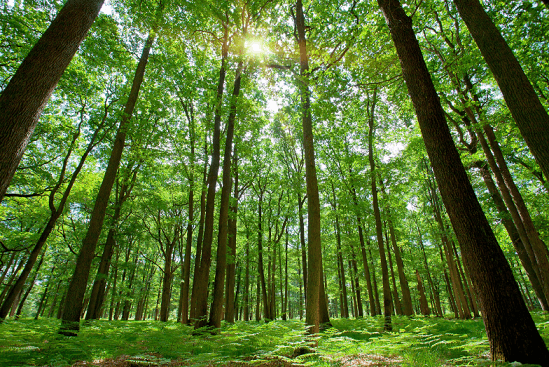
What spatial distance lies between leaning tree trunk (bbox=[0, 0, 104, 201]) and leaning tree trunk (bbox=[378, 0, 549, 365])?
559 cm

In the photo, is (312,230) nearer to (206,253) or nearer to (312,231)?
(312,231)

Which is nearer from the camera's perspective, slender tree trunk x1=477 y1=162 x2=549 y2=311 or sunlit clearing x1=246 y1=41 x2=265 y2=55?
sunlit clearing x1=246 y1=41 x2=265 y2=55

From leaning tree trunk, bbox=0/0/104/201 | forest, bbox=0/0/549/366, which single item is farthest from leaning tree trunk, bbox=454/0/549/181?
leaning tree trunk, bbox=0/0/104/201

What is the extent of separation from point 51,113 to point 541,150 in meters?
18.8

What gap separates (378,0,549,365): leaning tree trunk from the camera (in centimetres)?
297

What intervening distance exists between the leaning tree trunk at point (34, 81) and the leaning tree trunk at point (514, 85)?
6.82 metres

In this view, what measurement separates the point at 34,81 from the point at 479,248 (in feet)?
20.6

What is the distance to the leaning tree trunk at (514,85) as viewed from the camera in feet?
12.8

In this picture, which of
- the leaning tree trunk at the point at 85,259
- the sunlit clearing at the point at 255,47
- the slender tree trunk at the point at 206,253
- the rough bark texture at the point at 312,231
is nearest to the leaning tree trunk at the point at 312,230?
the rough bark texture at the point at 312,231

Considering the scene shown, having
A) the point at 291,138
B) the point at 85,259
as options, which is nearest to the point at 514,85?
the point at 85,259

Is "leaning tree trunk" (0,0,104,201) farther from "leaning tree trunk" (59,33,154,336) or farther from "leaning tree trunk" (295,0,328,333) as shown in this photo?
"leaning tree trunk" (59,33,154,336)

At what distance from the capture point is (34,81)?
3.19 metres

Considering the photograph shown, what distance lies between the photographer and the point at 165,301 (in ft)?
52.2

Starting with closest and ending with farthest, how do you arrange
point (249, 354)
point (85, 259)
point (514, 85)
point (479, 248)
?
point (479, 248) < point (514, 85) < point (249, 354) < point (85, 259)
